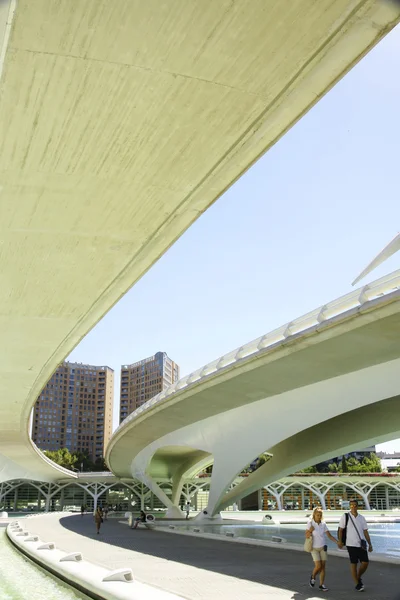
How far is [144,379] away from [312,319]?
132 metres

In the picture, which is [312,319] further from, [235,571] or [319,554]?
[319,554]

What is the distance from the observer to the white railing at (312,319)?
46.2 feet

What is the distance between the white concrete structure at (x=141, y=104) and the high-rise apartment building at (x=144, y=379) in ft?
431

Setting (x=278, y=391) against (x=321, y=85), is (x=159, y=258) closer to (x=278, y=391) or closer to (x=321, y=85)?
(x=321, y=85)

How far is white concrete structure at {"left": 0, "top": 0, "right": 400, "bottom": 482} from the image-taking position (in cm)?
489

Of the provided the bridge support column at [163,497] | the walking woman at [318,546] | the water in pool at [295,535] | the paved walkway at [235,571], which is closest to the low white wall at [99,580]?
the paved walkway at [235,571]

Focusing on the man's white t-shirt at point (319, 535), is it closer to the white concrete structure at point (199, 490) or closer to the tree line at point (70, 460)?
the white concrete structure at point (199, 490)

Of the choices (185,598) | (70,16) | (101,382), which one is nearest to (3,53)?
(70,16)

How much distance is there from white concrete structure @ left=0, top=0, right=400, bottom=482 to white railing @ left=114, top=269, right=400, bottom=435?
717cm

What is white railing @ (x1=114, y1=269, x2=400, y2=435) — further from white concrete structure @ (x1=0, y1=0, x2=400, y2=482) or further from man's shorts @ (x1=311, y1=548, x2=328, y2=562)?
white concrete structure @ (x1=0, y1=0, x2=400, y2=482)

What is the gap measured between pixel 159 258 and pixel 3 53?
15.7ft

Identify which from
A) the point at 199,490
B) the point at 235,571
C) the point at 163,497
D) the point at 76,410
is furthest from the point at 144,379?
the point at 235,571

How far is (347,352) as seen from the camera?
17.1 metres

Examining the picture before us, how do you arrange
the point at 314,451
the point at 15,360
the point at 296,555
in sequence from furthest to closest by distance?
the point at 314,451
the point at 15,360
the point at 296,555
